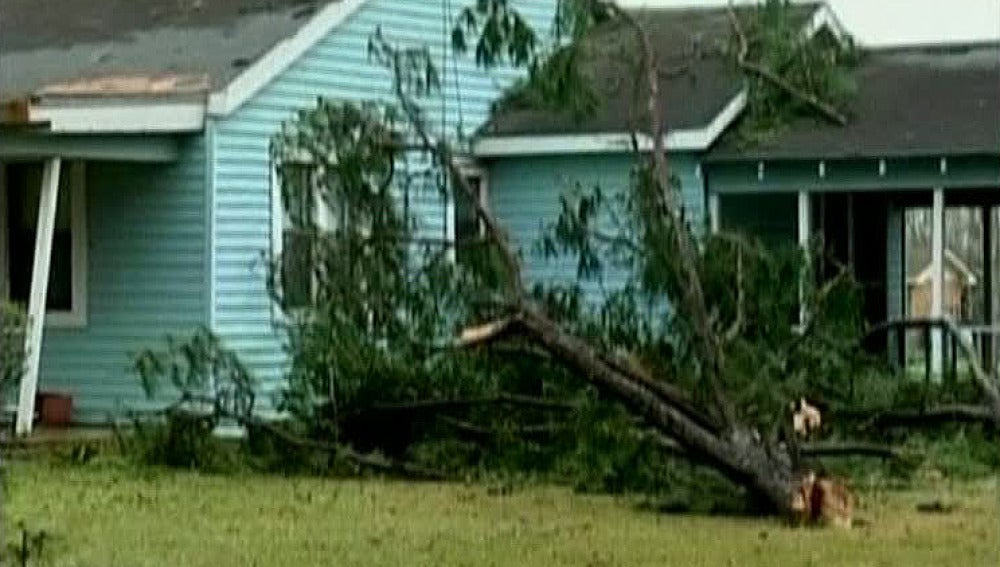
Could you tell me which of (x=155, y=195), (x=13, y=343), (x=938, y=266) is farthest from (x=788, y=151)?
(x=13, y=343)

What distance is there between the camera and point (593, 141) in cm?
2233

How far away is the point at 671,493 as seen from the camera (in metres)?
13.5

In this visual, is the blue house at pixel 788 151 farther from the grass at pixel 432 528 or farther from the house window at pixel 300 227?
the grass at pixel 432 528

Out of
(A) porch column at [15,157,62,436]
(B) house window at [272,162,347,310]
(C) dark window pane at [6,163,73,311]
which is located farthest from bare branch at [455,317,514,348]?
(C) dark window pane at [6,163,73,311]

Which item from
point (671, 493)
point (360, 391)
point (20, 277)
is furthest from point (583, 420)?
point (20, 277)

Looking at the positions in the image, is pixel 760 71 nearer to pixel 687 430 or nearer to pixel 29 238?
pixel 687 430

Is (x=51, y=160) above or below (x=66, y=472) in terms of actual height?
above

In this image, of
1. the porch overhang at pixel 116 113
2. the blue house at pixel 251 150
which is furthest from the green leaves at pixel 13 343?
the porch overhang at pixel 116 113

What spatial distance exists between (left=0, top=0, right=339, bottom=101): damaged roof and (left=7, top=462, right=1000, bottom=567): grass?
5322 mm

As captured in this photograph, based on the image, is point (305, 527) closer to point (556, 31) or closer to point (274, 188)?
point (556, 31)

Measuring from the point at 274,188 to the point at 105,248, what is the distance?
4.99 feet

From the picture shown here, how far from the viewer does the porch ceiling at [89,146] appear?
59.3 feet

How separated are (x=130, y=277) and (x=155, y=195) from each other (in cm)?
73

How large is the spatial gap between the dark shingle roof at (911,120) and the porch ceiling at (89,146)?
18.1 ft
